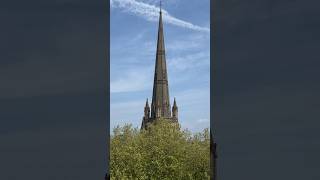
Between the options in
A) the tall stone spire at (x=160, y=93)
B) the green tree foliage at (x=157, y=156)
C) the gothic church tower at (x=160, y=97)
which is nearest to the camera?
the green tree foliage at (x=157, y=156)

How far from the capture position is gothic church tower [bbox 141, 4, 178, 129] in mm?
92438

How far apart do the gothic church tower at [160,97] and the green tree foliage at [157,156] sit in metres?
43.4

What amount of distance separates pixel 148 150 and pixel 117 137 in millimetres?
2959

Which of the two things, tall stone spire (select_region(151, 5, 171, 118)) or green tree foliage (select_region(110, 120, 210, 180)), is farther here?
tall stone spire (select_region(151, 5, 171, 118))

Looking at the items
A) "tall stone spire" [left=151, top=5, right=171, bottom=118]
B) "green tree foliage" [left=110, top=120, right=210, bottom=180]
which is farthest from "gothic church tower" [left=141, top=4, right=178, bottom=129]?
"green tree foliage" [left=110, top=120, right=210, bottom=180]

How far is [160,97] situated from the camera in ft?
316

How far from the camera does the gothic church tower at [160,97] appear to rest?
3639 inches

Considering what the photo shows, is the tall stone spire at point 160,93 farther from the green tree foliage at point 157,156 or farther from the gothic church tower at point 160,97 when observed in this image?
the green tree foliage at point 157,156

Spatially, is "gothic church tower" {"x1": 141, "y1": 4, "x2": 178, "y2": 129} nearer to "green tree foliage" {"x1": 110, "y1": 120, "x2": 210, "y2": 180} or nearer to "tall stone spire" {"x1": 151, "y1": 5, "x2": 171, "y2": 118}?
"tall stone spire" {"x1": 151, "y1": 5, "x2": 171, "y2": 118}

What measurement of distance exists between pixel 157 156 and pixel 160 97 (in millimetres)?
49624

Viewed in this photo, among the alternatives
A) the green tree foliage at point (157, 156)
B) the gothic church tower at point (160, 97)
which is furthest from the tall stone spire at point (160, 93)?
the green tree foliage at point (157, 156)

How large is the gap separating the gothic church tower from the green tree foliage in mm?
43434
